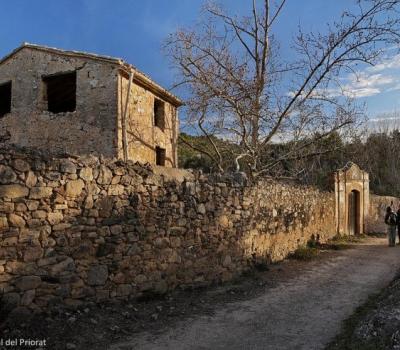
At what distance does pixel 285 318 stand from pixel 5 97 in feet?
36.0

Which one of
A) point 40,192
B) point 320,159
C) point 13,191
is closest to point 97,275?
point 40,192

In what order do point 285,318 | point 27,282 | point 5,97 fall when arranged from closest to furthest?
point 27,282 → point 285,318 → point 5,97

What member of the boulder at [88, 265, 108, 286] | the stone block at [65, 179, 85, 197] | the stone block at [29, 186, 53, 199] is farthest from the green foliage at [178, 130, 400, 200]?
the stone block at [29, 186, 53, 199]

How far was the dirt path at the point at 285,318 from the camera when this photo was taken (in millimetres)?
4777

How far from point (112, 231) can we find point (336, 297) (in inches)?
148

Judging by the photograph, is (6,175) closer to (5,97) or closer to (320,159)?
(5,97)

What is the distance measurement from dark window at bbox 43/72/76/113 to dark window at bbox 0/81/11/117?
1.13 metres

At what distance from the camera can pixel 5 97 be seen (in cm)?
1299

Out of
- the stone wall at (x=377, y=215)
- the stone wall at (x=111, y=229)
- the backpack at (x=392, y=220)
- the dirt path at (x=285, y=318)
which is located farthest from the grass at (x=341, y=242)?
the stone wall at (x=111, y=229)

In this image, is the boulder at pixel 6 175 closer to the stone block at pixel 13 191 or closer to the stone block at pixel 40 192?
the stone block at pixel 13 191

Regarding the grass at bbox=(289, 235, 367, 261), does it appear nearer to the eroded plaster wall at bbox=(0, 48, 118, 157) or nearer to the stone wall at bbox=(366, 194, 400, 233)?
the stone wall at bbox=(366, 194, 400, 233)

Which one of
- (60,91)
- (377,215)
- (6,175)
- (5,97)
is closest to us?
(6,175)

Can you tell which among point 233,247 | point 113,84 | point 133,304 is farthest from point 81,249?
point 113,84

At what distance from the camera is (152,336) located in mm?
4977
